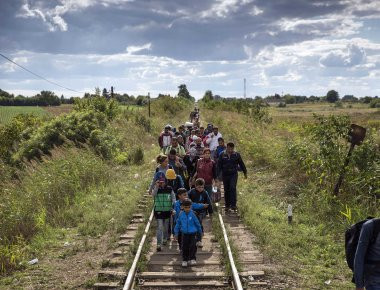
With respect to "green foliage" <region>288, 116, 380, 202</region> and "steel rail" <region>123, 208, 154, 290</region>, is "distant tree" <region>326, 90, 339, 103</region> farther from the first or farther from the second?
"steel rail" <region>123, 208, 154, 290</region>

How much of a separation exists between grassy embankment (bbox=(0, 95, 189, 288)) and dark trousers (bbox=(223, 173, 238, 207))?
261cm

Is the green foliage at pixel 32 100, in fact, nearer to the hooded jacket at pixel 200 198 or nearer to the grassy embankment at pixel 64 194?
the grassy embankment at pixel 64 194

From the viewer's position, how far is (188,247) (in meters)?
8.12

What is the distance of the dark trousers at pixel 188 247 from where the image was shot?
8.09 meters

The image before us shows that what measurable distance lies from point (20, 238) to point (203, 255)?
4.21 metres

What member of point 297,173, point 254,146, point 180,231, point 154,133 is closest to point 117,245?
point 180,231

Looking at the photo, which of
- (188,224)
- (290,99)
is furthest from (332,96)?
(188,224)

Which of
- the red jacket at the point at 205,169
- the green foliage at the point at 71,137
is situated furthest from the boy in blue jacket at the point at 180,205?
the green foliage at the point at 71,137

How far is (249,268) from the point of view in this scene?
313 inches

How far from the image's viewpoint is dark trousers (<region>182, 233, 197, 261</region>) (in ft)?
26.6

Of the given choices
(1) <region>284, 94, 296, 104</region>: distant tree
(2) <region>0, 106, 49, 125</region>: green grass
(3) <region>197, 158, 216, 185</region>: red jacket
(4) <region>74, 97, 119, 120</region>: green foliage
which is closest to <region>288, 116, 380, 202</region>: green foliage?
(3) <region>197, 158, 216, 185</region>: red jacket

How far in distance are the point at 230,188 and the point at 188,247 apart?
156 inches

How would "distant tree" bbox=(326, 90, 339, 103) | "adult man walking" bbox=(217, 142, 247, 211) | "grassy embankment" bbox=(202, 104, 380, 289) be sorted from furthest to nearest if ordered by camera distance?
1. "distant tree" bbox=(326, 90, 339, 103)
2. "adult man walking" bbox=(217, 142, 247, 211)
3. "grassy embankment" bbox=(202, 104, 380, 289)

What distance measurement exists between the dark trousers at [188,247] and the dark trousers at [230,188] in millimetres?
3824
